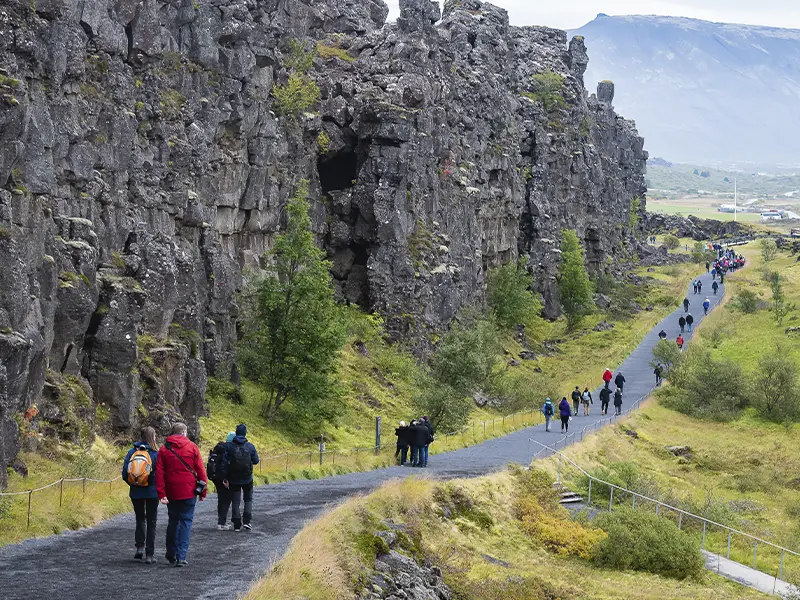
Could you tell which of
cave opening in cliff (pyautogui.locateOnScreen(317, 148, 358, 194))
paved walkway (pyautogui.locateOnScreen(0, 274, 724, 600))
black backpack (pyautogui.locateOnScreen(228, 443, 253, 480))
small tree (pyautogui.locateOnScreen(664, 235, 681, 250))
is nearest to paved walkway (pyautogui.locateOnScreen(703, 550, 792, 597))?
paved walkway (pyautogui.locateOnScreen(0, 274, 724, 600))

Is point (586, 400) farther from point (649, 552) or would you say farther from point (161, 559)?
point (161, 559)

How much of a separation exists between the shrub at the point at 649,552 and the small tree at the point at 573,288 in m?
71.5

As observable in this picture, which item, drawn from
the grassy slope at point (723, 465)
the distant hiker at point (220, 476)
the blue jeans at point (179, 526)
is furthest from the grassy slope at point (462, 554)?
the grassy slope at point (723, 465)

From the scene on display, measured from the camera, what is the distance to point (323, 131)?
213 ft

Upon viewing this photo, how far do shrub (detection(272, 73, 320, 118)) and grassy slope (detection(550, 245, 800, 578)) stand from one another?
2429 centimetres

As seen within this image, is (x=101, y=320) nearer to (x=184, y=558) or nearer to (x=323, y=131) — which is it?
(x=184, y=558)

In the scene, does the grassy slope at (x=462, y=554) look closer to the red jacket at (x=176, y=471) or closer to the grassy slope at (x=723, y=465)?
the red jacket at (x=176, y=471)

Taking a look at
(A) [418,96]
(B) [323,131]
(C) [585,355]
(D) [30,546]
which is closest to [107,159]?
(D) [30,546]

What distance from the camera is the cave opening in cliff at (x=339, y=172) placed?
6862 cm

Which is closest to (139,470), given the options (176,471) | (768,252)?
(176,471)

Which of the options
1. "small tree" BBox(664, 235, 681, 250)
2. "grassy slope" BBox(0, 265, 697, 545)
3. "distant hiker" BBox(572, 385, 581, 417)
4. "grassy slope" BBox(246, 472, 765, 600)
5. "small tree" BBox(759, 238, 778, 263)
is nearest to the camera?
"grassy slope" BBox(246, 472, 765, 600)

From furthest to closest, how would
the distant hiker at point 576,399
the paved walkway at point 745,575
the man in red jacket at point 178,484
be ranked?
the distant hiker at point 576,399
the paved walkway at point 745,575
the man in red jacket at point 178,484

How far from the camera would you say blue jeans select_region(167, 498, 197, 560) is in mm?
17297

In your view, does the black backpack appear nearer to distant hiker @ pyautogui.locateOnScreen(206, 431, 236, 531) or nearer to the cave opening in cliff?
distant hiker @ pyautogui.locateOnScreen(206, 431, 236, 531)
